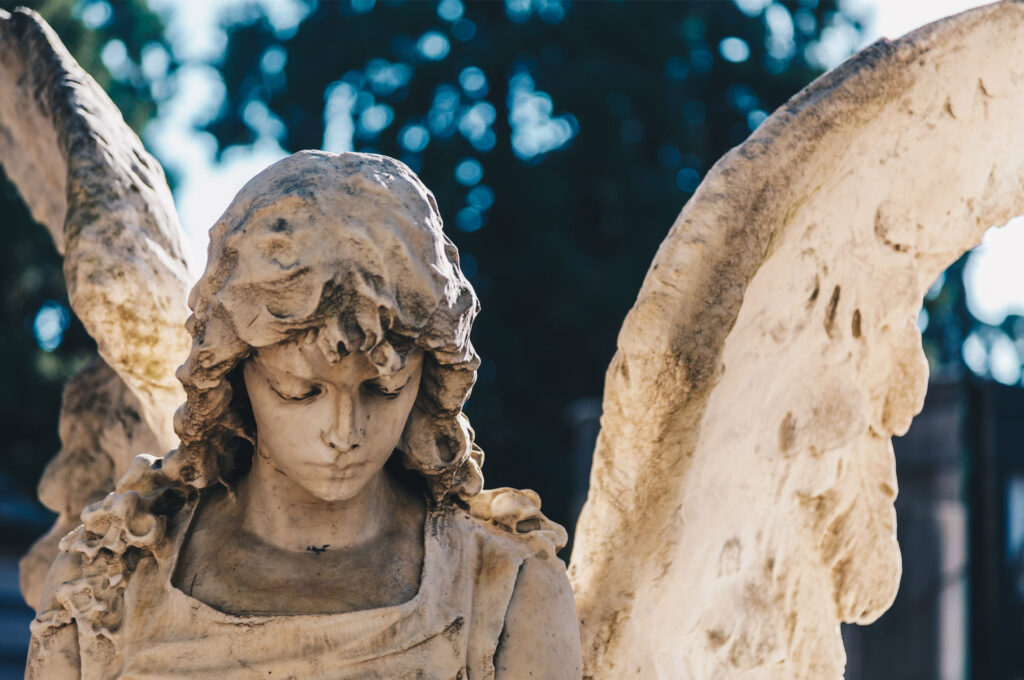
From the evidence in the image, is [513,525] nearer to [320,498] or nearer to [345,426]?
[320,498]

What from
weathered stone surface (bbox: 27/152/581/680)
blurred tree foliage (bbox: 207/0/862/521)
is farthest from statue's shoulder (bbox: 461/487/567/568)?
blurred tree foliage (bbox: 207/0/862/521)

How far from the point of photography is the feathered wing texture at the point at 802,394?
299 centimetres

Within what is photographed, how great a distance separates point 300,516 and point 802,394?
1.16 meters

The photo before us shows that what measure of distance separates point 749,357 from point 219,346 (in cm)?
124

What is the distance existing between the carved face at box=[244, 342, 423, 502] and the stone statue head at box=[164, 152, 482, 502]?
18 millimetres

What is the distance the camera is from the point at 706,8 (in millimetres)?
15328

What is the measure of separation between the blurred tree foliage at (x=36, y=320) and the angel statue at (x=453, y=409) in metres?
9.56

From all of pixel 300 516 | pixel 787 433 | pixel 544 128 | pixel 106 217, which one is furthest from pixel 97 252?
pixel 544 128

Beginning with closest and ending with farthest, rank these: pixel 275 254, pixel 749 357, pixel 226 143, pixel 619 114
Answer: pixel 275 254 → pixel 749 357 → pixel 619 114 → pixel 226 143

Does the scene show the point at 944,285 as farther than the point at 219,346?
Yes

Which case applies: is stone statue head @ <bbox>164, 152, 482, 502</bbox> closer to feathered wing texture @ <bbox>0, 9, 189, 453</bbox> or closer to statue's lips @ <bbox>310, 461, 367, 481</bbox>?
statue's lips @ <bbox>310, 461, 367, 481</bbox>

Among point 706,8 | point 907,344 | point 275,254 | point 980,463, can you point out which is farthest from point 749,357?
point 706,8

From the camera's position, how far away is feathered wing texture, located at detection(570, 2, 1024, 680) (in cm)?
299

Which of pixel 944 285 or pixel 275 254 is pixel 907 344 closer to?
pixel 275 254
